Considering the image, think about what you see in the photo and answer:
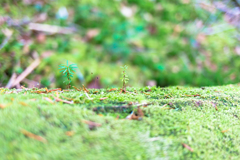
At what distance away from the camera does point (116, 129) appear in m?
0.81

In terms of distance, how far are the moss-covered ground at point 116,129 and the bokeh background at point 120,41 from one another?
1.84 metres

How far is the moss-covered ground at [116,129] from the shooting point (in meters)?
0.67

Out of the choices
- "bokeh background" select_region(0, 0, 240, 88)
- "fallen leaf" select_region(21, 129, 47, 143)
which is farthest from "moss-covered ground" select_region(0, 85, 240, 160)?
"bokeh background" select_region(0, 0, 240, 88)

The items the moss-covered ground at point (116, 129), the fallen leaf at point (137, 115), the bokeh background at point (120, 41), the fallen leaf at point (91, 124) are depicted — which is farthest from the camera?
the bokeh background at point (120, 41)

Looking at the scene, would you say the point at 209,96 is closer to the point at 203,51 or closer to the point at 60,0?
the point at 203,51

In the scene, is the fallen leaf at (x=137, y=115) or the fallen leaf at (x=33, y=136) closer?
the fallen leaf at (x=33, y=136)

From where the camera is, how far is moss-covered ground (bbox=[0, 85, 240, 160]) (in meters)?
0.67

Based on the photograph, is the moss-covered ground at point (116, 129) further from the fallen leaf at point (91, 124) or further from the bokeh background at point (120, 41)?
the bokeh background at point (120, 41)

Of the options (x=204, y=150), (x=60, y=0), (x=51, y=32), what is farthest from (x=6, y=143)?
(x=60, y=0)

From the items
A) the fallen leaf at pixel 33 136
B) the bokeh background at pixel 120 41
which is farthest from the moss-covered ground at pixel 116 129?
the bokeh background at pixel 120 41

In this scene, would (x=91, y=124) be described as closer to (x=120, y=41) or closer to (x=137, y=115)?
(x=137, y=115)

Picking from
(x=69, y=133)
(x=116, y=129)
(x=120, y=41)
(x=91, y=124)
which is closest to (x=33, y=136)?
(x=69, y=133)

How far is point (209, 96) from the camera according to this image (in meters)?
1.25

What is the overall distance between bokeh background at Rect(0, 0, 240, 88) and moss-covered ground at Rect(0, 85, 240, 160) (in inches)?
72.3
